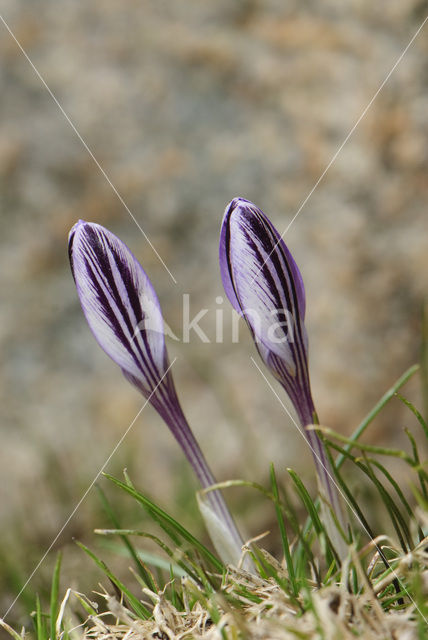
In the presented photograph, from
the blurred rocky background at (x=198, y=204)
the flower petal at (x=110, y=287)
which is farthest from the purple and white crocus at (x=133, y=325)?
the blurred rocky background at (x=198, y=204)

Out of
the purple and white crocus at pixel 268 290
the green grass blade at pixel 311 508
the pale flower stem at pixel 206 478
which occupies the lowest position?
the pale flower stem at pixel 206 478

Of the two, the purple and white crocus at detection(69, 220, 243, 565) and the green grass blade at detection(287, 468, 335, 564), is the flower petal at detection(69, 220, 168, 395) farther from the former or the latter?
the green grass blade at detection(287, 468, 335, 564)

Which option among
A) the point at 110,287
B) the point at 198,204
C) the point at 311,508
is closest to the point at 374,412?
the point at 311,508

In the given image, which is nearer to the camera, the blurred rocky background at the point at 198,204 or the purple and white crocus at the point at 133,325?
the purple and white crocus at the point at 133,325

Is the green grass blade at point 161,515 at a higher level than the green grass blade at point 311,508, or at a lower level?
lower

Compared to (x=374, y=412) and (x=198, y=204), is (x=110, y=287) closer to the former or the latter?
(x=374, y=412)

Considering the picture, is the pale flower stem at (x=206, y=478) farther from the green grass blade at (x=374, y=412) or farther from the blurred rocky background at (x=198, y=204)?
the blurred rocky background at (x=198, y=204)

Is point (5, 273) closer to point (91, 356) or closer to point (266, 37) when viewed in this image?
point (91, 356)
